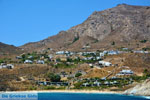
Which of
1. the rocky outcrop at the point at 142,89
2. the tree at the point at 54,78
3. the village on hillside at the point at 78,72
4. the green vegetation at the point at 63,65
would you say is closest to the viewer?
the rocky outcrop at the point at 142,89

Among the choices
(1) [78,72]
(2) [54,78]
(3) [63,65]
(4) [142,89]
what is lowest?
(4) [142,89]

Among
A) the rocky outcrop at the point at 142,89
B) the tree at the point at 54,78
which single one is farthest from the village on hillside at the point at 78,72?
the rocky outcrop at the point at 142,89

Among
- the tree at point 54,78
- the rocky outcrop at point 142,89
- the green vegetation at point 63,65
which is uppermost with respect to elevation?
the green vegetation at point 63,65

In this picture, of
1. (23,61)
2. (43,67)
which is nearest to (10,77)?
(43,67)

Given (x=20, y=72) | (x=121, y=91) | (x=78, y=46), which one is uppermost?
(x=78, y=46)

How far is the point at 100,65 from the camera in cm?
14425

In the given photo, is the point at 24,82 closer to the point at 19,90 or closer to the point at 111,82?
the point at 19,90

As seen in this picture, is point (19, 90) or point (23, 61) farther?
point (23, 61)

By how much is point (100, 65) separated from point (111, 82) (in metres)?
28.7

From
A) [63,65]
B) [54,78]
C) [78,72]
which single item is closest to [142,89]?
[78,72]

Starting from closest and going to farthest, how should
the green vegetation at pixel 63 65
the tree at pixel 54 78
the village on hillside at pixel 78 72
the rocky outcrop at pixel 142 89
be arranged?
the rocky outcrop at pixel 142 89
the village on hillside at pixel 78 72
the tree at pixel 54 78
the green vegetation at pixel 63 65

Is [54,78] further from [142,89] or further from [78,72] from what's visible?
[142,89]

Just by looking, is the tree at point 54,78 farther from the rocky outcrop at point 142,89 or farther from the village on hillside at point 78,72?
the rocky outcrop at point 142,89

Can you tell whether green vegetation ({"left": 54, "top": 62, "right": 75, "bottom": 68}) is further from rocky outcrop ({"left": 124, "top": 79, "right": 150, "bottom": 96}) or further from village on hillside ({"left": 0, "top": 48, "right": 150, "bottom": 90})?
rocky outcrop ({"left": 124, "top": 79, "right": 150, "bottom": 96})
